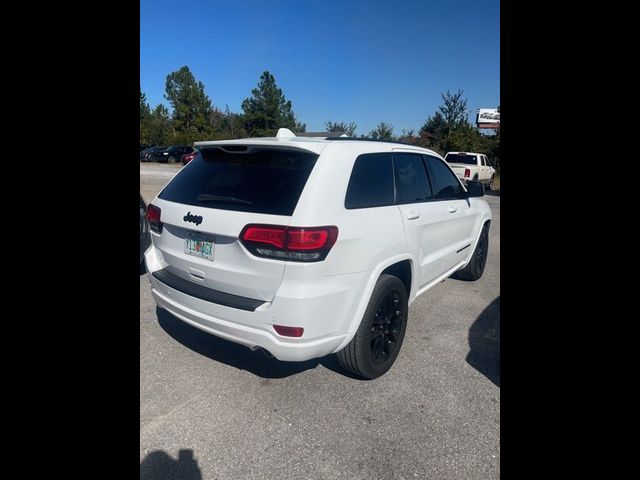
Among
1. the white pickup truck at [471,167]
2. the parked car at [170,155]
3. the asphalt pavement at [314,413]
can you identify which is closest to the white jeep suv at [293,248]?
the asphalt pavement at [314,413]

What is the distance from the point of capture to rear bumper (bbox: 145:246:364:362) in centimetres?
230

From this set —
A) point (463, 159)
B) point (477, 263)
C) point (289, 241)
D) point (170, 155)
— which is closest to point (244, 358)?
point (289, 241)

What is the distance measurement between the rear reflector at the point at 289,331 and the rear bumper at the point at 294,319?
23mm

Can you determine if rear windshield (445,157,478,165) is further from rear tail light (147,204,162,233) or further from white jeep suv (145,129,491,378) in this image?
rear tail light (147,204,162,233)

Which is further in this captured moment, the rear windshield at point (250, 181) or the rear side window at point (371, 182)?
the rear side window at point (371, 182)

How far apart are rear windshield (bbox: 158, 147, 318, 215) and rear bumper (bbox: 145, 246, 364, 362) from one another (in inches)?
21.2

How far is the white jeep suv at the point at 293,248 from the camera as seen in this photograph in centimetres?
231

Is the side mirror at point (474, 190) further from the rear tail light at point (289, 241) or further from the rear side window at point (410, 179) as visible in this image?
the rear tail light at point (289, 241)

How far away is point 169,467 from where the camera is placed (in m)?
2.12
